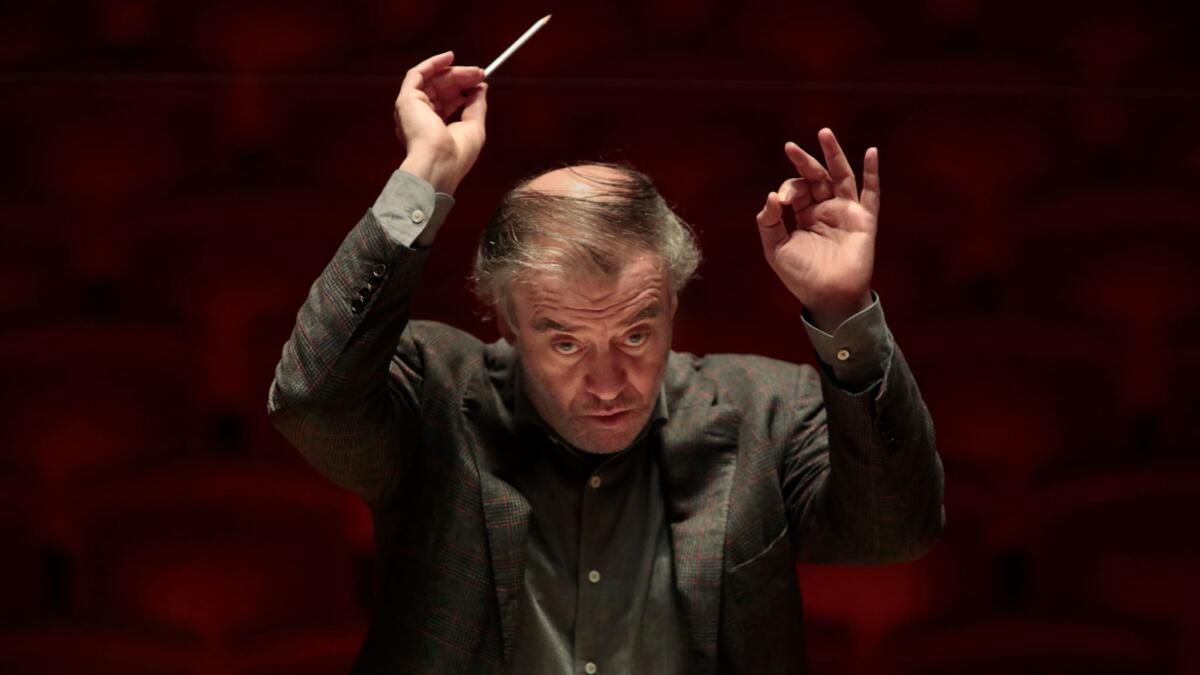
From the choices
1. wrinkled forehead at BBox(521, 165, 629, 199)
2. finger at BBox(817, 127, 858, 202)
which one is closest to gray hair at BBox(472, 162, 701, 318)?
wrinkled forehead at BBox(521, 165, 629, 199)

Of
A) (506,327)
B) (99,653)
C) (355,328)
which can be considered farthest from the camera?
(99,653)

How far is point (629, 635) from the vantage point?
2.71 feet

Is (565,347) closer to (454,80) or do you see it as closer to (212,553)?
(454,80)

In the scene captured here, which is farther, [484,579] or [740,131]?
[740,131]

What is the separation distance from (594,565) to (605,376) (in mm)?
115

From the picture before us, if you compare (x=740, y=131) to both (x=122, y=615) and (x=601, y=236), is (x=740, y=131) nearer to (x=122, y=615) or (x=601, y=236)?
(x=601, y=236)

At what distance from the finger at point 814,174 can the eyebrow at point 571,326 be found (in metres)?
0.11

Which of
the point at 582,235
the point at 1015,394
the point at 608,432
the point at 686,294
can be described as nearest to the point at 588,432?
the point at 608,432

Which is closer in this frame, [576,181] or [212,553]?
[576,181]

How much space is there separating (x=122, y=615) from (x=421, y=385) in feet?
1.60

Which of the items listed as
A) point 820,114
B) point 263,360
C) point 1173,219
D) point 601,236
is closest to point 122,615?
point 263,360

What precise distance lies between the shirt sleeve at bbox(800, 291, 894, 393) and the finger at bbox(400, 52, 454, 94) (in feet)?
0.88

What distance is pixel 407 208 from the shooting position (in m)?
0.76

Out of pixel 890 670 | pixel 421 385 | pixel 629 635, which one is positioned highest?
pixel 421 385
